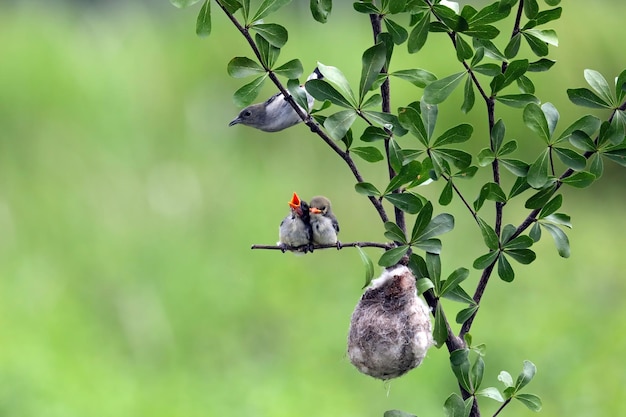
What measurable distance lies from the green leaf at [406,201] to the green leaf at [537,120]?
0.77 ft

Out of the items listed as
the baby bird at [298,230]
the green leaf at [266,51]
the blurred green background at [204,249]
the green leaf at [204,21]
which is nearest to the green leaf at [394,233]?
the green leaf at [266,51]

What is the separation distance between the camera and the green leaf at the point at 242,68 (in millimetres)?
1499

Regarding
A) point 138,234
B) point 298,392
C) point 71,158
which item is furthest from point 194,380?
point 71,158

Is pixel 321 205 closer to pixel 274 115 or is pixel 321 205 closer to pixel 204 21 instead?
pixel 274 115

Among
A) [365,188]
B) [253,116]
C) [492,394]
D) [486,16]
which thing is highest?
[253,116]

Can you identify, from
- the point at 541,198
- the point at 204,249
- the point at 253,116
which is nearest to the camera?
the point at 541,198

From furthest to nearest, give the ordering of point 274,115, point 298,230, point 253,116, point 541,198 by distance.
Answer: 1. point 298,230
2. point 253,116
3. point 274,115
4. point 541,198

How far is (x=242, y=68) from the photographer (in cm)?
151

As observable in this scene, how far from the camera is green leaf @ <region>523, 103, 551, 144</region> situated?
155 cm

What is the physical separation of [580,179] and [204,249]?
13.6 ft

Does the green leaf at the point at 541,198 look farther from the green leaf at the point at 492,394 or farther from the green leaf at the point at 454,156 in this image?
the green leaf at the point at 492,394

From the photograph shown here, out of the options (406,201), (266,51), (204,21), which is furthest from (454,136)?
(204,21)

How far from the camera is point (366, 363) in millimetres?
1813

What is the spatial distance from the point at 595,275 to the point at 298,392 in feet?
8.03
